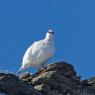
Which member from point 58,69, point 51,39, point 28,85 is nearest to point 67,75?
point 58,69

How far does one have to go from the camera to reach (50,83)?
23.3m

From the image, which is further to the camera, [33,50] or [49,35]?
[49,35]

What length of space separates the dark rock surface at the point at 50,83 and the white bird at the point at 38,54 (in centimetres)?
221

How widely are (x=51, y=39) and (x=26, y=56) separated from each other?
174cm

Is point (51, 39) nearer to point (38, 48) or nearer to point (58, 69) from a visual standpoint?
point (38, 48)

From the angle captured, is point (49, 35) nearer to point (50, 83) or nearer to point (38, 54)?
point (38, 54)

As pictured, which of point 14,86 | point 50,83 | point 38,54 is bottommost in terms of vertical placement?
point 14,86

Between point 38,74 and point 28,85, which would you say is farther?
point 38,74

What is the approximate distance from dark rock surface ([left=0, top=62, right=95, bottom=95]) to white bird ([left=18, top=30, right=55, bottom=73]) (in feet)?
7.26

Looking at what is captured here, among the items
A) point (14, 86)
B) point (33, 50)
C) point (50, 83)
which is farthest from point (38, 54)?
point (14, 86)

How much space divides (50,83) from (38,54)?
4324 millimetres

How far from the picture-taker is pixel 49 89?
22828mm

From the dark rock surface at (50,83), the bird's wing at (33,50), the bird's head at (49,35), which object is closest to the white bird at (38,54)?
the bird's wing at (33,50)

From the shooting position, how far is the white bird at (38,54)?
2733 cm
